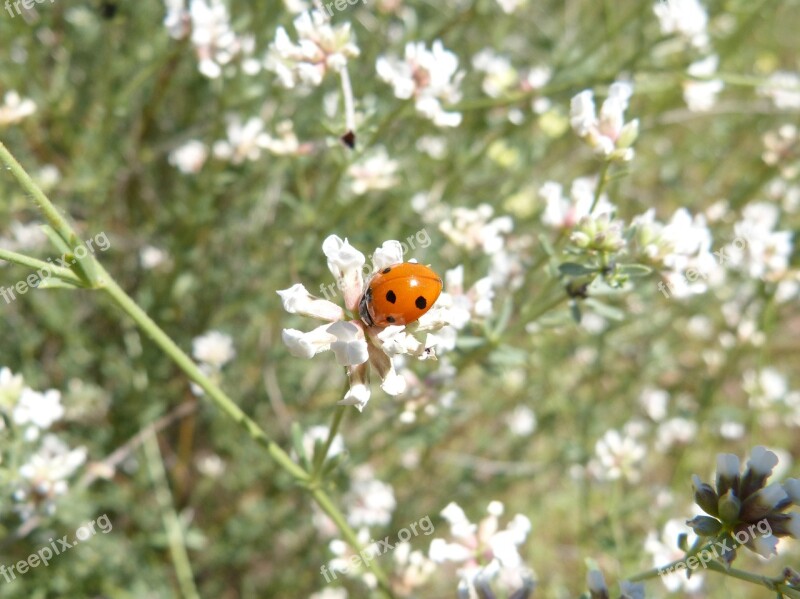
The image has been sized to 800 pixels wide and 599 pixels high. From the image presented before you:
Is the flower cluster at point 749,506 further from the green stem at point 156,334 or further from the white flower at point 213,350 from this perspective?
the white flower at point 213,350

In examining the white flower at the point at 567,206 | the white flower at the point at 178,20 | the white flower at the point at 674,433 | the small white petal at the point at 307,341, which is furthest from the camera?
the white flower at the point at 674,433

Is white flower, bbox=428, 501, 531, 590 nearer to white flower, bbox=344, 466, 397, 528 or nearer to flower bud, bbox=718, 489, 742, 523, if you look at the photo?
flower bud, bbox=718, 489, 742, 523

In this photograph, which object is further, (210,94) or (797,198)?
(797,198)

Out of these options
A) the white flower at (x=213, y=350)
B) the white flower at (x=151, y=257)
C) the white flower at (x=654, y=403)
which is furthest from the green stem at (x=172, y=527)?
the white flower at (x=654, y=403)

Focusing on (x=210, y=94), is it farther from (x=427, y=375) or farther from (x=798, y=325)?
(x=798, y=325)

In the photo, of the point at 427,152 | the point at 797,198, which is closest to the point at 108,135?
the point at 427,152

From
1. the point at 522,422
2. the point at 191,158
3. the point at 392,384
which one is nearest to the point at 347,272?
the point at 392,384

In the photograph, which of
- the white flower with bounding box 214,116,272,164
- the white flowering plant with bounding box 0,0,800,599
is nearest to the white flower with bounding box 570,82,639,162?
the white flowering plant with bounding box 0,0,800,599
